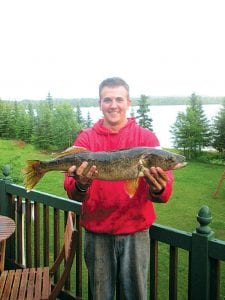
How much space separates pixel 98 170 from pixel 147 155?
30 centimetres

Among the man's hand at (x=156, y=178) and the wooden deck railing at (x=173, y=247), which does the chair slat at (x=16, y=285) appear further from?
the man's hand at (x=156, y=178)

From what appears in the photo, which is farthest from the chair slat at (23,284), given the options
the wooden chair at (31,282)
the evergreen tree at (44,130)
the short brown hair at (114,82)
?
the evergreen tree at (44,130)

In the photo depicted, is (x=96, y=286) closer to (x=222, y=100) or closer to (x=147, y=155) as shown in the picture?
(x=147, y=155)

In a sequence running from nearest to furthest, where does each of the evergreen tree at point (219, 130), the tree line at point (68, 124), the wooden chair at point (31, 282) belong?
the wooden chair at point (31, 282) < the tree line at point (68, 124) < the evergreen tree at point (219, 130)

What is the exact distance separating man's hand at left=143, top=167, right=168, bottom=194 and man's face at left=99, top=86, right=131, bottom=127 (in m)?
0.44

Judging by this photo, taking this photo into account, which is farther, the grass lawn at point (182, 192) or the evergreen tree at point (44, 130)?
the evergreen tree at point (44, 130)

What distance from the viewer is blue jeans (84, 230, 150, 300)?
258cm

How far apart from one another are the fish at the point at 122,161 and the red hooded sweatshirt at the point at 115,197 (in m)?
0.12

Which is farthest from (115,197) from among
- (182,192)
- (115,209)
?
(182,192)

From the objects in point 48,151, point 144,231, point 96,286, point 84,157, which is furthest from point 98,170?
point 48,151

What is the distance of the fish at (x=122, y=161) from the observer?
93.1 inches

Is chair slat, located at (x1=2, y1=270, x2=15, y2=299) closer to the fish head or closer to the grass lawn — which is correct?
the fish head

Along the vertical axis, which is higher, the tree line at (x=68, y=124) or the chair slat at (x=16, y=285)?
the tree line at (x=68, y=124)

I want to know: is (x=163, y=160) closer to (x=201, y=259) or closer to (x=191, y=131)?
(x=201, y=259)
